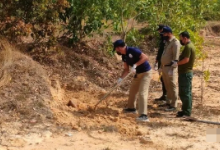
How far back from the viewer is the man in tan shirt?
765cm

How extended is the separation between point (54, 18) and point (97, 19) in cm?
Result: 145

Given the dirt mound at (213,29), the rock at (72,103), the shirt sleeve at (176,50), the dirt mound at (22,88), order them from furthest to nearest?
the dirt mound at (213,29) → the rock at (72,103) → the shirt sleeve at (176,50) → the dirt mound at (22,88)

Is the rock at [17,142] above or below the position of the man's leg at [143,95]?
below

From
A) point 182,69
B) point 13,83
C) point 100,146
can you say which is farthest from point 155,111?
point 13,83

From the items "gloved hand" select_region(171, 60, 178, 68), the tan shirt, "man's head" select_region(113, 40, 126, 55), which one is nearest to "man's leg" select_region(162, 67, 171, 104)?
the tan shirt

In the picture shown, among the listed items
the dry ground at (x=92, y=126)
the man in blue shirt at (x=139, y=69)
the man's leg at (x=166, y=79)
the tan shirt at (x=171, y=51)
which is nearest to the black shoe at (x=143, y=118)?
the man in blue shirt at (x=139, y=69)

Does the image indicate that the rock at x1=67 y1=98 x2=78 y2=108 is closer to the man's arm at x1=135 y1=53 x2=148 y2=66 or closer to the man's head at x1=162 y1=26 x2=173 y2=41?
the man's arm at x1=135 y1=53 x2=148 y2=66

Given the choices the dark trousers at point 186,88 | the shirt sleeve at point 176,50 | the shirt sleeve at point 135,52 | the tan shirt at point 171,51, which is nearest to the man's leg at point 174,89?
the tan shirt at point 171,51

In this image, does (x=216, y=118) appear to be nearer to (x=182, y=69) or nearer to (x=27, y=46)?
(x=182, y=69)

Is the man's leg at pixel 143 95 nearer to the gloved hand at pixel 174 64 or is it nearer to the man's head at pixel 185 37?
the gloved hand at pixel 174 64

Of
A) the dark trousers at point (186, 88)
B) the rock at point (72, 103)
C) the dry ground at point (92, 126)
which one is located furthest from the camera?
the rock at point (72, 103)

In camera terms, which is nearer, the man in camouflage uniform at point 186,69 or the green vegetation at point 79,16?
the man in camouflage uniform at point 186,69

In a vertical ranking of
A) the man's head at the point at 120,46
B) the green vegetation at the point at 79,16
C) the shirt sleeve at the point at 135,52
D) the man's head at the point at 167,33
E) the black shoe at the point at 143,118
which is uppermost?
the green vegetation at the point at 79,16

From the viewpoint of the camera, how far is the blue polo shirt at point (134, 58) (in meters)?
7.12
